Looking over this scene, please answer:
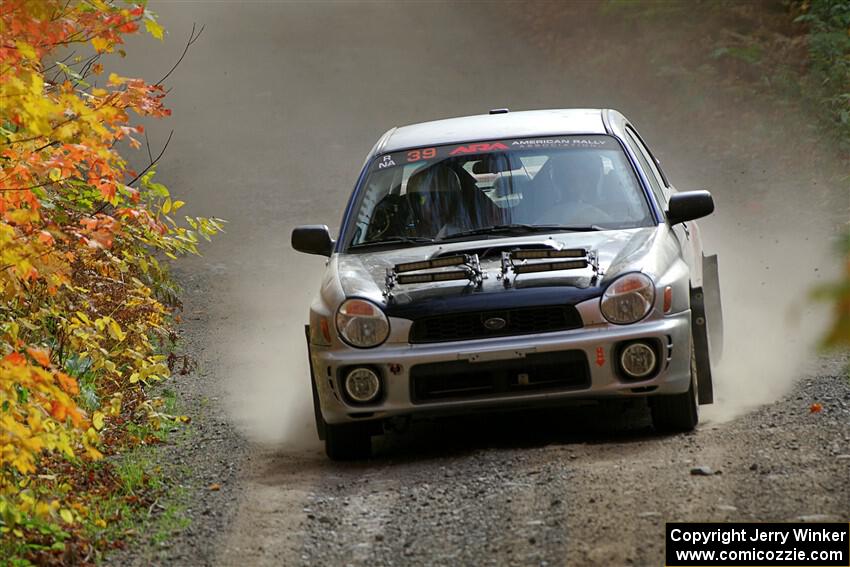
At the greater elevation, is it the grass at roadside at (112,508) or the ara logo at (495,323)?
the ara logo at (495,323)

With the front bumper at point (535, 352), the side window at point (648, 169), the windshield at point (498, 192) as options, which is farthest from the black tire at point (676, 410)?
the side window at point (648, 169)

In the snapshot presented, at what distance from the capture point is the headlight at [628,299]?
708 centimetres

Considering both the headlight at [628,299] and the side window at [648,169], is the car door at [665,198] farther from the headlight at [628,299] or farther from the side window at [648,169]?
the headlight at [628,299]

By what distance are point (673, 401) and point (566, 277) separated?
870 mm

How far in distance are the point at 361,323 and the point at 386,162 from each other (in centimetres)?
177

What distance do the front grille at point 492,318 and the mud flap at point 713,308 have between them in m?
2.33

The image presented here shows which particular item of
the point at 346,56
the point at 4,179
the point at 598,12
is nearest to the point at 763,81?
the point at 598,12

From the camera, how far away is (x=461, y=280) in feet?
24.0

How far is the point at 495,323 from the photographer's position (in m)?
7.15

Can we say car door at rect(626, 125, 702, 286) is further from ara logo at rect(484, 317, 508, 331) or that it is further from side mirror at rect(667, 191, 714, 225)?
ara logo at rect(484, 317, 508, 331)

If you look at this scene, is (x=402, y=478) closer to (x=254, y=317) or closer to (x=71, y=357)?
(x=71, y=357)

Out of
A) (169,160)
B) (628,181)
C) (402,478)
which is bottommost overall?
(402,478)

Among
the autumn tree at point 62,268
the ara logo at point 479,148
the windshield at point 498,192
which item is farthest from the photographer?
the ara logo at point 479,148

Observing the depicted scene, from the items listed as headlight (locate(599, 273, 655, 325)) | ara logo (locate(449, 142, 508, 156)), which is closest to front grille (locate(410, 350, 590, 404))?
headlight (locate(599, 273, 655, 325))
